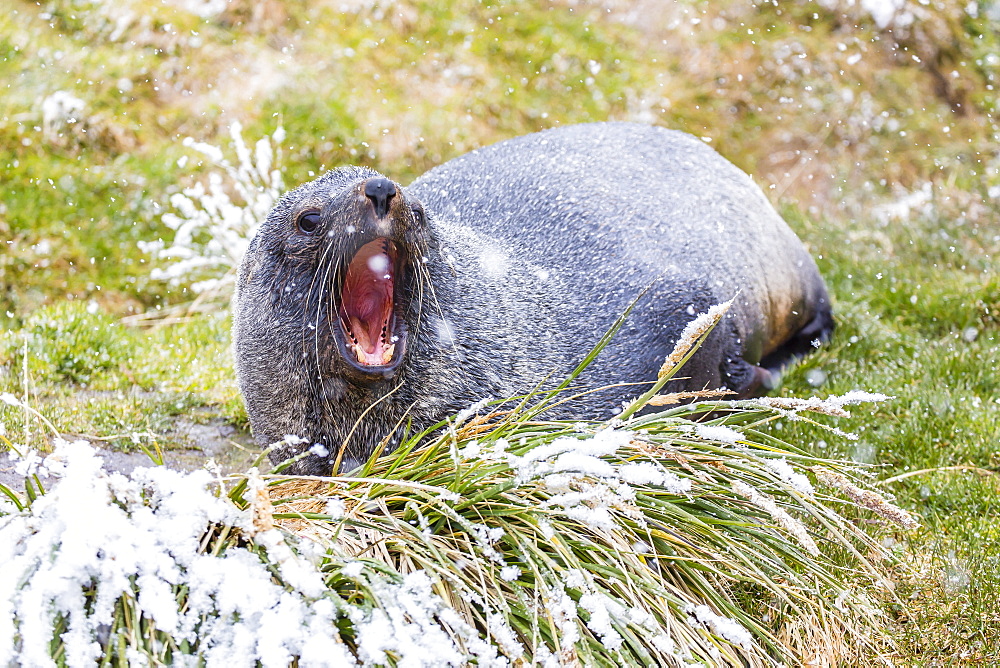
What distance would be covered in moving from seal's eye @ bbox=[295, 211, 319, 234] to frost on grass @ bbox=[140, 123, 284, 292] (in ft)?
9.70

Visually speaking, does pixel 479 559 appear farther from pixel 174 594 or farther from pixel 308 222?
pixel 308 222

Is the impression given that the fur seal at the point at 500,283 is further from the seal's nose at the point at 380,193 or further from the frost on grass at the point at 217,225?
the frost on grass at the point at 217,225

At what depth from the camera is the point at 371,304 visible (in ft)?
10.5

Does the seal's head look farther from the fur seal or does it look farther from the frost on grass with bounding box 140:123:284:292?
the frost on grass with bounding box 140:123:284:292

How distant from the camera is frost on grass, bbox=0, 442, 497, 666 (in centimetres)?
208

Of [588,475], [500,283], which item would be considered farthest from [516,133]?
[588,475]

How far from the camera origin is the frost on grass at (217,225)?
20.3ft

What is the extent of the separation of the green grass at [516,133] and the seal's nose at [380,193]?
187 centimetres

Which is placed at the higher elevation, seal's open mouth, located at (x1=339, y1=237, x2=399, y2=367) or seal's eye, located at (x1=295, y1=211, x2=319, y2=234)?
seal's eye, located at (x1=295, y1=211, x2=319, y2=234)

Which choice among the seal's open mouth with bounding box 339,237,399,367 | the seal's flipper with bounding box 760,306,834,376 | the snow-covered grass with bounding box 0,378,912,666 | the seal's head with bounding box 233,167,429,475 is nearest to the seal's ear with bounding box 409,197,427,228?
the seal's head with bounding box 233,167,429,475

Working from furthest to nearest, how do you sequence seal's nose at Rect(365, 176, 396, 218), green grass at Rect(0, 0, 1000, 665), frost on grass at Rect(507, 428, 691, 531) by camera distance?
green grass at Rect(0, 0, 1000, 665), seal's nose at Rect(365, 176, 396, 218), frost on grass at Rect(507, 428, 691, 531)

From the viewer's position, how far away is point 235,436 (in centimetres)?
448

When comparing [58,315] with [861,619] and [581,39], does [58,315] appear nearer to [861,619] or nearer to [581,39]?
[861,619]

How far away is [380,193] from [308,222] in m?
0.38
